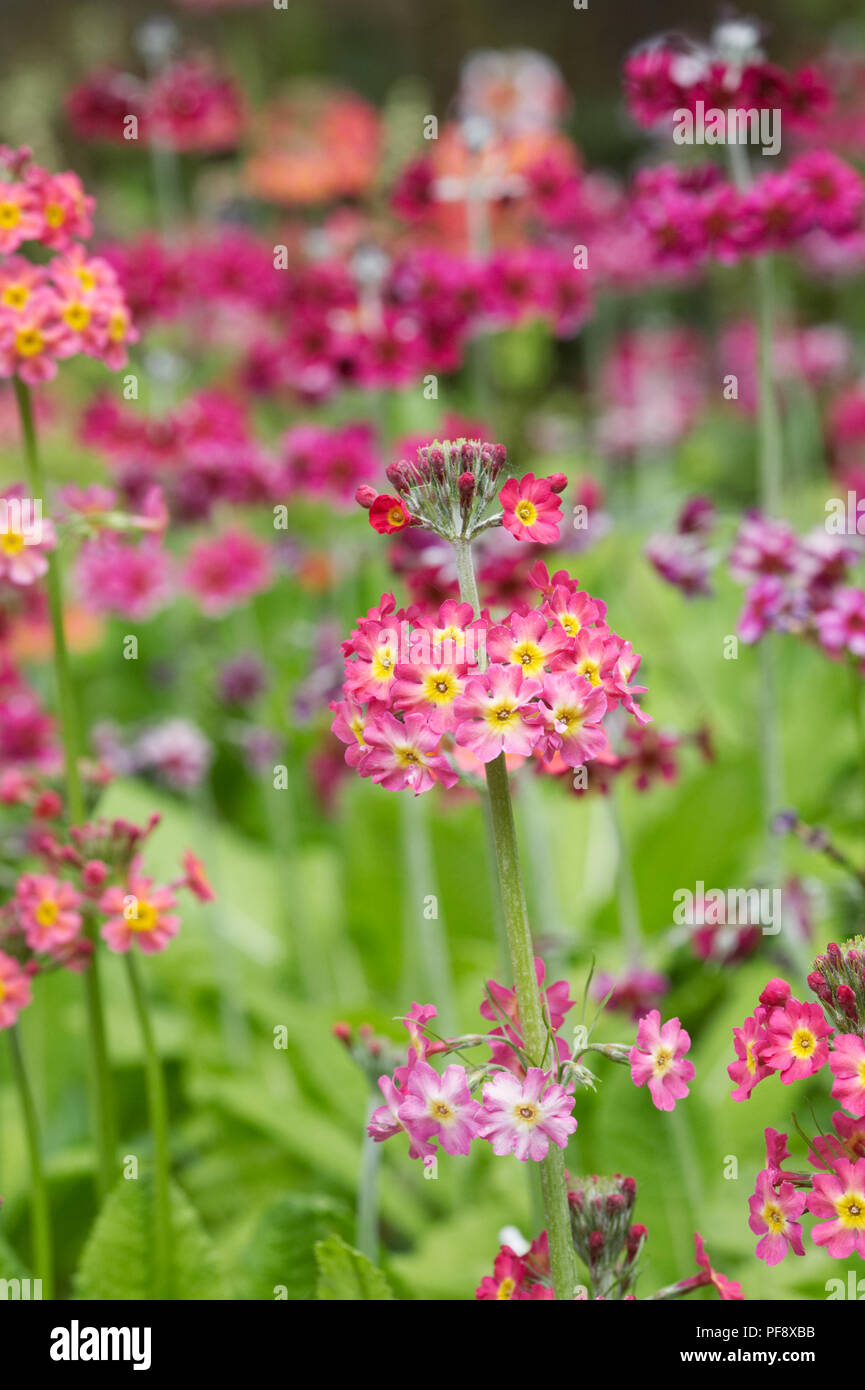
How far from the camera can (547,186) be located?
2723mm

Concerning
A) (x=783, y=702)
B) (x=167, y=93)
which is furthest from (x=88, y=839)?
(x=167, y=93)

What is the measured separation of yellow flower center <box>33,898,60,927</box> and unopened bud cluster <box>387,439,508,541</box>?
23.8 inches

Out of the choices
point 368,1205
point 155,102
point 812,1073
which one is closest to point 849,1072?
point 812,1073

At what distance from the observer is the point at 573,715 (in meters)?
1.08

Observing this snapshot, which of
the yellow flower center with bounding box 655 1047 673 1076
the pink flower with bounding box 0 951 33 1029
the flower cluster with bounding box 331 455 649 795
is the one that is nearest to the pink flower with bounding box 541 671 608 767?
the flower cluster with bounding box 331 455 649 795

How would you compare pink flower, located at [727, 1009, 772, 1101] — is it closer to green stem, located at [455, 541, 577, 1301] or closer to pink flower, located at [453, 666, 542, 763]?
green stem, located at [455, 541, 577, 1301]

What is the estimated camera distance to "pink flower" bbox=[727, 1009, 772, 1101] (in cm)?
113

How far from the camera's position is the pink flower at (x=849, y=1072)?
106 cm

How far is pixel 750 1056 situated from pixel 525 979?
19 cm

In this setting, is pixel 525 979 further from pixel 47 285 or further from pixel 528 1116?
pixel 47 285

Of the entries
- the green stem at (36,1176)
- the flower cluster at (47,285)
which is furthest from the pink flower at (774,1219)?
the flower cluster at (47,285)
